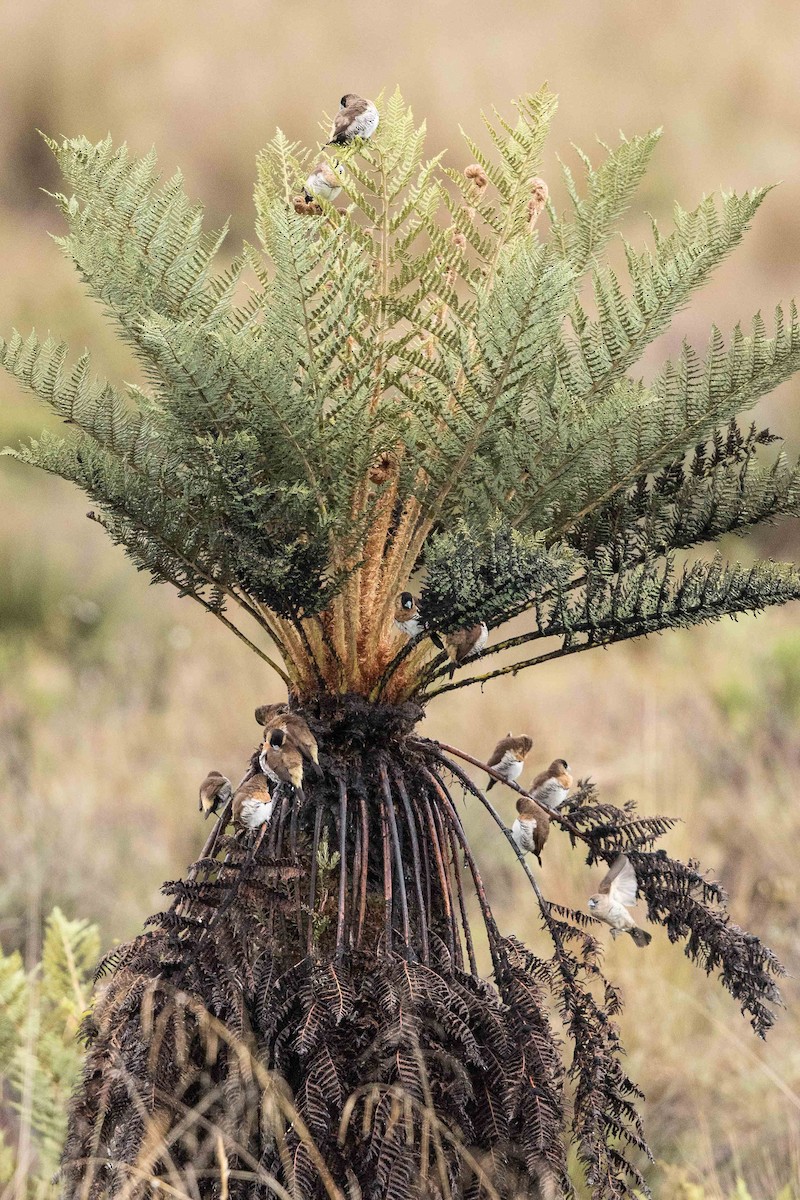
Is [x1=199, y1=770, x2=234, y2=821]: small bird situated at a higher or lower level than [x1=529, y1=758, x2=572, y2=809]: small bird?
higher

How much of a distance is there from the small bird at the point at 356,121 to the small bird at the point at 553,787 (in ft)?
1.60

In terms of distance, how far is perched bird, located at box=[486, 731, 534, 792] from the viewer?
2.98ft

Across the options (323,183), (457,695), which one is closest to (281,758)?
(323,183)

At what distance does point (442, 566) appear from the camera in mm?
754

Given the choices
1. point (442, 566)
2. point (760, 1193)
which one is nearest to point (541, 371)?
point (442, 566)

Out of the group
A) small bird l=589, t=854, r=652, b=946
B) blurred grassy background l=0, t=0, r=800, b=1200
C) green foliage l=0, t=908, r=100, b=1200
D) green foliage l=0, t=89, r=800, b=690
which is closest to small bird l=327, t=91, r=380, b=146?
green foliage l=0, t=89, r=800, b=690

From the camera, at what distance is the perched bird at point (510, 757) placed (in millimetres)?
909

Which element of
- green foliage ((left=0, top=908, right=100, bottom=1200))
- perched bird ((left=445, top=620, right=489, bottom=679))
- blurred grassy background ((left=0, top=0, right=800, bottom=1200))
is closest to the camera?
perched bird ((left=445, top=620, right=489, bottom=679))

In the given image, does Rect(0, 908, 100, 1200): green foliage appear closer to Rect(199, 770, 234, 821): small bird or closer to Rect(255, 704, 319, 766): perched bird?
Rect(199, 770, 234, 821): small bird

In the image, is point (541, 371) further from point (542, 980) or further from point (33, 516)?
point (33, 516)

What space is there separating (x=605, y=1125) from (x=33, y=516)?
4.49 meters

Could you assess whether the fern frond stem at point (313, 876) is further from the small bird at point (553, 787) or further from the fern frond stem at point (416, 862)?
the small bird at point (553, 787)

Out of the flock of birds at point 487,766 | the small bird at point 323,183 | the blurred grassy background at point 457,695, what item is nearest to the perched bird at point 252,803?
the flock of birds at point 487,766

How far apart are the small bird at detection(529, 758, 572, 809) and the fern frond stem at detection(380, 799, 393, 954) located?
0.13 metres
